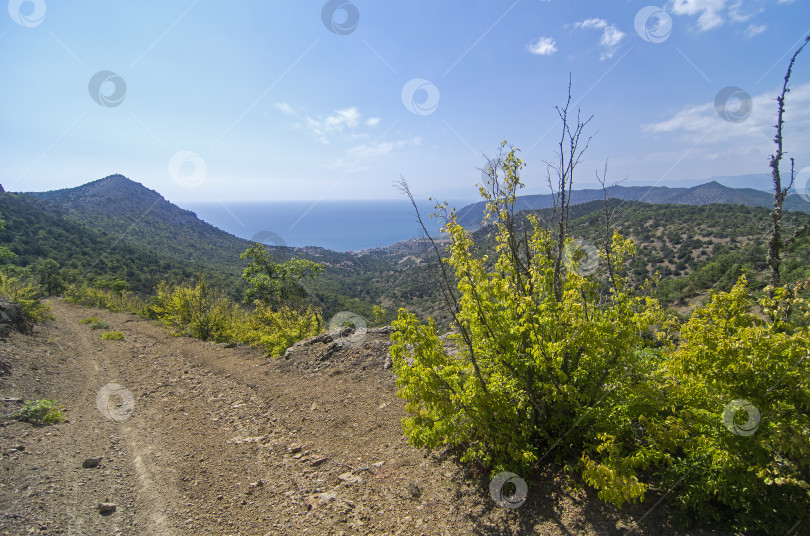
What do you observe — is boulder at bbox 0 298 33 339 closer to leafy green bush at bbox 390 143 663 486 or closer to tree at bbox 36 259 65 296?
leafy green bush at bbox 390 143 663 486

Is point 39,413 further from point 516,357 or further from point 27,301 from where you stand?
point 27,301

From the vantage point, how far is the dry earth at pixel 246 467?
388cm

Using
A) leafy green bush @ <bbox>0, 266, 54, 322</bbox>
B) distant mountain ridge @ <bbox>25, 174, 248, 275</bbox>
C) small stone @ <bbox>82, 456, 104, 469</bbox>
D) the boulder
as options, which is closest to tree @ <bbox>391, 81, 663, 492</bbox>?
small stone @ <bbox>82, 456, 104, 469</bbox>

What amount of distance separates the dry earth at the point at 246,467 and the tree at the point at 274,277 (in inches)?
334

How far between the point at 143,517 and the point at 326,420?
321 cm

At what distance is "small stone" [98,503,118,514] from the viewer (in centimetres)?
409

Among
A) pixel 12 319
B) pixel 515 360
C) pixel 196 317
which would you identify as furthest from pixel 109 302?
pixel 515 360

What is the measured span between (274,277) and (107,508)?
14.6 m

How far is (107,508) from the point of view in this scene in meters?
4.12

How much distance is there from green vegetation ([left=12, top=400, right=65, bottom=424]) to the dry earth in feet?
0.63

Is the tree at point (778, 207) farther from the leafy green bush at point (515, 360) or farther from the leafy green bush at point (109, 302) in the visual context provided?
the leafy green bush at point (109, 302)

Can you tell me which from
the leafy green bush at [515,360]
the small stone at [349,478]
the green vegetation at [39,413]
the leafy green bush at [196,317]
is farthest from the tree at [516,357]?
the leafy green bush at [196,317]

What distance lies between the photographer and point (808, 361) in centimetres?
304

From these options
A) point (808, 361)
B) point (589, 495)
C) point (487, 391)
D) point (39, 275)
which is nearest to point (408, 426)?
point (487, 391)
